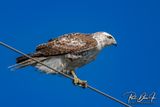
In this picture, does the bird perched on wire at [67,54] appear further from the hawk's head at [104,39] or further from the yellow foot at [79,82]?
the hawk's head at [104,39]

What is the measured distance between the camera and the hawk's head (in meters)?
12.3

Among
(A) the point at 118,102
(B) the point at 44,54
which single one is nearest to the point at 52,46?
(B) the point at 44,54

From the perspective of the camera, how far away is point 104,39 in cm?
1239

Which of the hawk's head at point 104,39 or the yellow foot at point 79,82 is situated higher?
the hawk's head at point 104,39

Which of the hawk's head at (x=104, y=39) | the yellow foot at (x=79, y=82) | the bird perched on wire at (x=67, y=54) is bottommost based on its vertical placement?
the yellow foot at (x=79, y=82)

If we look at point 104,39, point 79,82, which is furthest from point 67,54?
point 104,39

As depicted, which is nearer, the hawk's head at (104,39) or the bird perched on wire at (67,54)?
the bird perched on wire at (67,54)

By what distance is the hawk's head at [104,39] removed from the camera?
484 inches

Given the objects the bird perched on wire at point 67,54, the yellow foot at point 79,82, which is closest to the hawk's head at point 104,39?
the bird perched on wire at point 67,54

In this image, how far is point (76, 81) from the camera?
1176 cm

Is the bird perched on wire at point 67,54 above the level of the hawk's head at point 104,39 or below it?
below

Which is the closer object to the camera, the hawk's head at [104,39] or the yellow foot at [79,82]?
the yellow foot at [79,82]

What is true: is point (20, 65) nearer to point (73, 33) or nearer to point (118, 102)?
point (73, 33)

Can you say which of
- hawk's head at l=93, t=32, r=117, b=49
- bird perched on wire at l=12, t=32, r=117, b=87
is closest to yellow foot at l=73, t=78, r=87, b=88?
bird perched on wire at l=12, t=32, r=117, b=87
